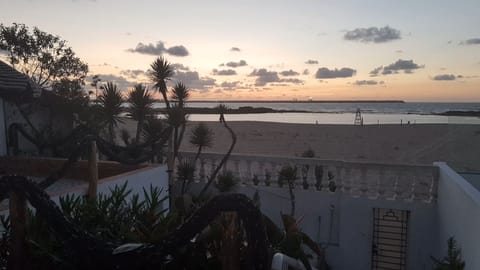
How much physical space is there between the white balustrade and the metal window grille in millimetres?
322

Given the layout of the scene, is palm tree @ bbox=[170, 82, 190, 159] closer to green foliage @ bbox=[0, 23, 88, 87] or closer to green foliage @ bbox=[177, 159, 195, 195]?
green foliage @ bbox=[177, 159, 195, 195]

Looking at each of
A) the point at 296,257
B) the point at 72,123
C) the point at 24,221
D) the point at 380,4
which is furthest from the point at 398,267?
the point at 72,123

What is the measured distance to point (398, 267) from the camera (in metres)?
6.25

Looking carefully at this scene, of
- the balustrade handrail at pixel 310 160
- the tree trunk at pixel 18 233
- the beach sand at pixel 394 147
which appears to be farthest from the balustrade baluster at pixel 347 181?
the tree trunk at pixel 18 233

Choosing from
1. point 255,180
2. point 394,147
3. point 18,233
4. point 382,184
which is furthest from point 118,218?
point 394,147

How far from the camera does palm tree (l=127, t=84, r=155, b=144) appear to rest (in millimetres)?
7980

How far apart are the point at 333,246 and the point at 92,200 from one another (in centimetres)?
487

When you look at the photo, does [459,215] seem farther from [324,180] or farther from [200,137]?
[200,137]

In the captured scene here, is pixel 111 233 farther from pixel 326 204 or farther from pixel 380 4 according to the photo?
pixel 380 4

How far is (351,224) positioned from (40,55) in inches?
414

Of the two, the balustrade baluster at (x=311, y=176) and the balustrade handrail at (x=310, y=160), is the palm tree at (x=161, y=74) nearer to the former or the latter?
the balustrade handrail at (x=310, y=160)

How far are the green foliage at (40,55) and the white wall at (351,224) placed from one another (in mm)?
8549

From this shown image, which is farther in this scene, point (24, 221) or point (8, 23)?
point (8, 23)

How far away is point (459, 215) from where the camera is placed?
404cm
